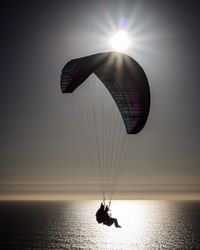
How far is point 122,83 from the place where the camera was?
2538 cm

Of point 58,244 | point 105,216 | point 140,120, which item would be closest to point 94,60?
point 140,120

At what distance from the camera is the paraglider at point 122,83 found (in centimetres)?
2453

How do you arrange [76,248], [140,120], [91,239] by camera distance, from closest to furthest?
[140,120] < [76,248] < [91,239]

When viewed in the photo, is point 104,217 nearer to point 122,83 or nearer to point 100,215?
point 100,215

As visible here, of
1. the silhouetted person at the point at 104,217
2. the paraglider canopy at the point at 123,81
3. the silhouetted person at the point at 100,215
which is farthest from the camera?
the paraglider canopy at the point at 123,81

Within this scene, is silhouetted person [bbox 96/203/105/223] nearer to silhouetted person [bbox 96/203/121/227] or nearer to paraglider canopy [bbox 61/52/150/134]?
silhouetted person [bbox 96/203/121/227]

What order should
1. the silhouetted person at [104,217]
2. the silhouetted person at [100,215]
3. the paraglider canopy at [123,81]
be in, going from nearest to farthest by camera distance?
the silhouetted person at [104,217]
the silhouetted person at [100,215]
the paraglider canopy at [123,81]

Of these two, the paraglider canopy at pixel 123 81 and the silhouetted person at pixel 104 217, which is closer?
the silhouetted person at pixel 104 217

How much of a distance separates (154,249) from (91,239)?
130ft

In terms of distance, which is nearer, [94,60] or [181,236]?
[94,60]

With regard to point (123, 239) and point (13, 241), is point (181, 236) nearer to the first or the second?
point (123, 239)

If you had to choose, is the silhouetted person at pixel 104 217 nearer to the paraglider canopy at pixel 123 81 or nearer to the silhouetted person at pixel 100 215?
the silhouetted person at pixel 100 215

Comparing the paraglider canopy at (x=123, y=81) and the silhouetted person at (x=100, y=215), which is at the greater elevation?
the paraglider canopy at (x=123, y=81)

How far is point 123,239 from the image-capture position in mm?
171875
